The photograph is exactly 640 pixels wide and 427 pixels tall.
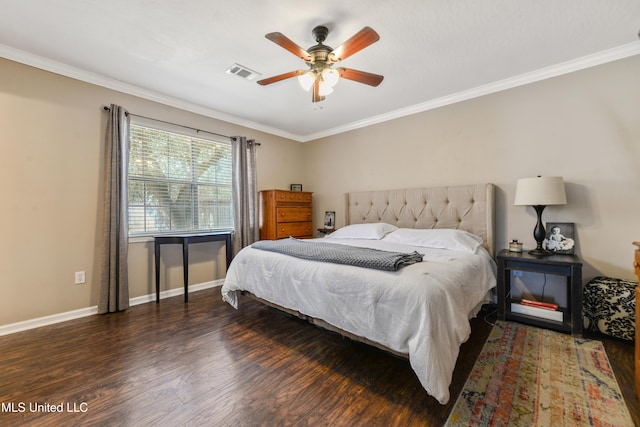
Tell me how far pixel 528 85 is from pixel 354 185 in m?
2.46

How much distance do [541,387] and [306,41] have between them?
3006 mm

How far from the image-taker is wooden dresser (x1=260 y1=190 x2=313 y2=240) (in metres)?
4.17

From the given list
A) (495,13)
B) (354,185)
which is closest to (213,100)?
(354,185)

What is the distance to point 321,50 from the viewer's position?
2.03 m

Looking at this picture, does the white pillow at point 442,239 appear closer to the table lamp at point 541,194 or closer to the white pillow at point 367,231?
the white pillow at point 367,231

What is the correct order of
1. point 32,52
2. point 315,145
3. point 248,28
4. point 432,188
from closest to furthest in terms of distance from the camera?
point 248,28
point 32,52
point 432,188
point 315,145

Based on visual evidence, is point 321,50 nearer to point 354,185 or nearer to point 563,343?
point 354,185

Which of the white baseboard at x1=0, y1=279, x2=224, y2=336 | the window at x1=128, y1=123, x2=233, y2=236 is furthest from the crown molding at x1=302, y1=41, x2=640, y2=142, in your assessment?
the white baseboard at x1=0, y1=279, x2=224, y2=336

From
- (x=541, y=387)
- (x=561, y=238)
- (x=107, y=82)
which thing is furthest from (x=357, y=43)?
(x=107, y=82)

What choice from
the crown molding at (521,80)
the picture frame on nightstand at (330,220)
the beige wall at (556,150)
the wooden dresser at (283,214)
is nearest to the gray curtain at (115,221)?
the wooden dresser at (283,214)

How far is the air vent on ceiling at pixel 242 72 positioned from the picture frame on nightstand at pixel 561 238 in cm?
343

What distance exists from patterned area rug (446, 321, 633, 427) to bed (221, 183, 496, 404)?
32 cm

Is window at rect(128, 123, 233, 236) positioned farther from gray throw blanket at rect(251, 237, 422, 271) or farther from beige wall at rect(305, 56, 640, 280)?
beige wall at rect(305, 56, 640, 280)

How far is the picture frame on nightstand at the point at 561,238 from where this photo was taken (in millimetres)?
2572
